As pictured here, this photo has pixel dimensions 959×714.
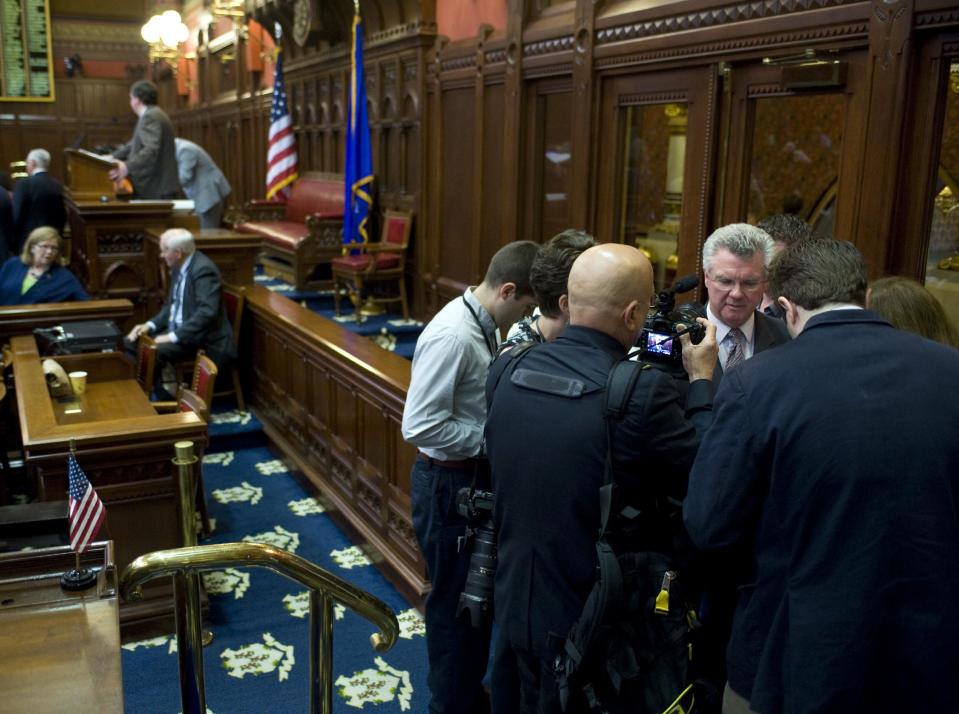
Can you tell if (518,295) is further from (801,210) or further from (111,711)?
(801,210)

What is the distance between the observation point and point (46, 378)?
4.37 metres

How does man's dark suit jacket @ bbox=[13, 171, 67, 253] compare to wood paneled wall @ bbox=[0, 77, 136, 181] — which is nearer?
man's dark suit jacket @ bbox=[13, 171, 67, 253]

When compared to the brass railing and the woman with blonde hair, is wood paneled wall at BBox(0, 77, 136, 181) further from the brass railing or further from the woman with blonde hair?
the woman with blonde hair

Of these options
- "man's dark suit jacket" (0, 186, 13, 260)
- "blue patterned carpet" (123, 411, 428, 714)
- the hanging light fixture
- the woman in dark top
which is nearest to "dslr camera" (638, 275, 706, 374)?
"blue patterned carpet" (123, 411, 428, 714)

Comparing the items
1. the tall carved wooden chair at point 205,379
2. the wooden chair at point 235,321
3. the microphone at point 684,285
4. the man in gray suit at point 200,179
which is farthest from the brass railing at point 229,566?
the man in gray suit at point 200,179

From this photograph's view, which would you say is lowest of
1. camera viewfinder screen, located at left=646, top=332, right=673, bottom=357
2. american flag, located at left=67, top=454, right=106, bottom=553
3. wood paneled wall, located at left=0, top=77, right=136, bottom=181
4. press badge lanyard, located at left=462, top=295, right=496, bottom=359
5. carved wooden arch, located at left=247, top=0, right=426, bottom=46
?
american flag, located at left=67, top=454, right=106, bottom=553

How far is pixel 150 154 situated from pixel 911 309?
23.2 ft

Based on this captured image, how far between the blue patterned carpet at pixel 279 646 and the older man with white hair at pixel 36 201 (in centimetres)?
461

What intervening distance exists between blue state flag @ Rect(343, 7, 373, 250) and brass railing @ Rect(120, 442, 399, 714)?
660cm

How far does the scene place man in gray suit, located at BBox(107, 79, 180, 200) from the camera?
7465mm

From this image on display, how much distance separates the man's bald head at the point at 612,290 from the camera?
1.80m

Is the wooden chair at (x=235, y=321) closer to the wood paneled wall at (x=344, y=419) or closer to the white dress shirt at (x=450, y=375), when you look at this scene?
the wood paneled wall at (x=344, y=419)

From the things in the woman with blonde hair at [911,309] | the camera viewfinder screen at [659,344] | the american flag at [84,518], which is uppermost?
the woman with blonde hair at [911,309]

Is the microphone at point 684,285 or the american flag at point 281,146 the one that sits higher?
the american flag at point 281,146
